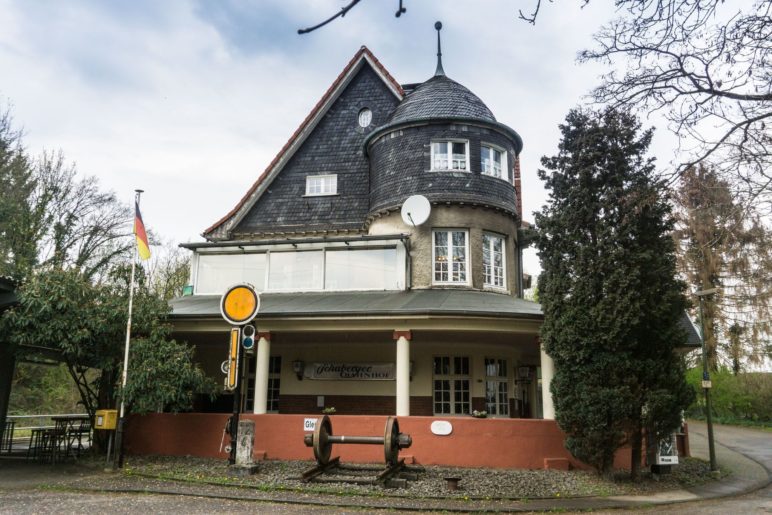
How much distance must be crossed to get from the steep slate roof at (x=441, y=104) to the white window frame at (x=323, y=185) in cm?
288

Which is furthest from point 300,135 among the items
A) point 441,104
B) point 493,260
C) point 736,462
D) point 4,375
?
point 736,462

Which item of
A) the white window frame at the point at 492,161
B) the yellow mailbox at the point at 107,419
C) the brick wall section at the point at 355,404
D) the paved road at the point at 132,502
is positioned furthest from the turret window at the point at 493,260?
the yellow mailbox at the point at 107,419

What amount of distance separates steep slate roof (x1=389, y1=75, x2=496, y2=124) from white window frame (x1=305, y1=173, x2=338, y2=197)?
2.88 meters

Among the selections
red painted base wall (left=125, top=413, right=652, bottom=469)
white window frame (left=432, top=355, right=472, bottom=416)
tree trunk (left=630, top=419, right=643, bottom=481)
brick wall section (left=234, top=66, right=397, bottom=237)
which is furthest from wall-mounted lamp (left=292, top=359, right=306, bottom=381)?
tree trunk (left=630, top=419, right=643, bottom=481)

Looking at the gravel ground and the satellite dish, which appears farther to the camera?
the satellite dish

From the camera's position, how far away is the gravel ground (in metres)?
10.1

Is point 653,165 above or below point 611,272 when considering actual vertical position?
above

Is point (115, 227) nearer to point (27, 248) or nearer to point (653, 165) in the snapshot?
point (27, 248)

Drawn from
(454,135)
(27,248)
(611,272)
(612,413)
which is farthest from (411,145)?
(27,248)

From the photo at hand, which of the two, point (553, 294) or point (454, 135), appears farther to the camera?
point (454, 135)

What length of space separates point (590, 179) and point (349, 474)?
7.72m

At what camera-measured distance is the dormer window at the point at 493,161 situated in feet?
58.5

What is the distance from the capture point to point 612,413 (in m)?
11.1

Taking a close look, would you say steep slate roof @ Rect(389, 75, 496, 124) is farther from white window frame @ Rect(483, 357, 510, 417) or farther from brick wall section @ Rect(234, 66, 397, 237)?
white window frame @ Rect(483, 357, 510, 417)
